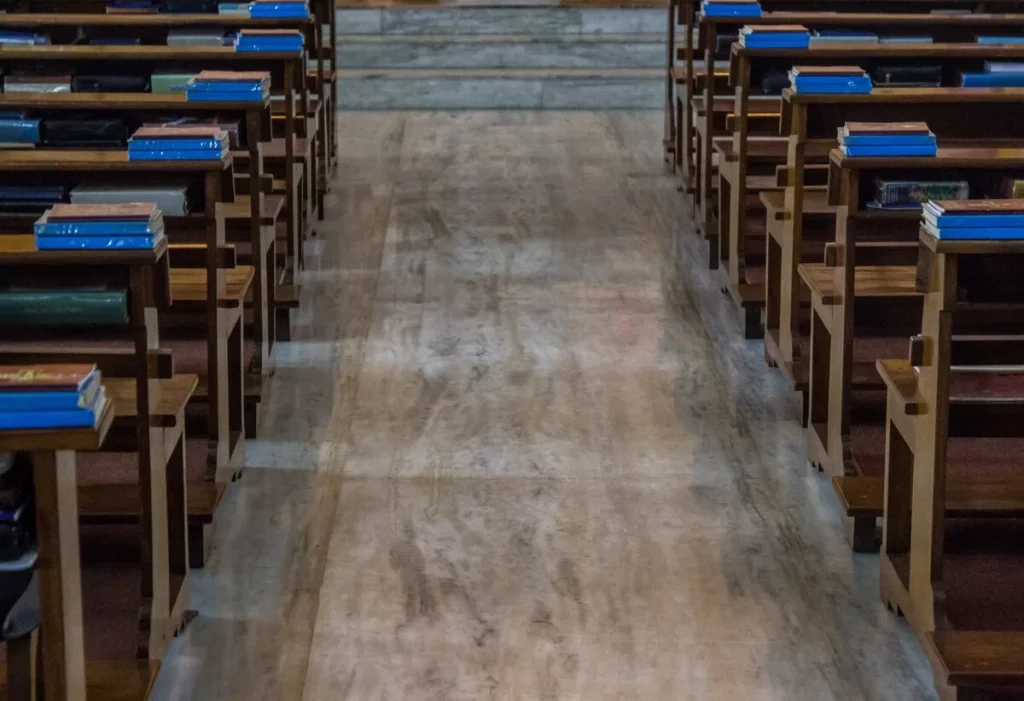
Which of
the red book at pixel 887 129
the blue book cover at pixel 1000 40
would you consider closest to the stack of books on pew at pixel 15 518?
the red book at pixel 887 129

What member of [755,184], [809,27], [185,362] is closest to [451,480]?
[185,362]

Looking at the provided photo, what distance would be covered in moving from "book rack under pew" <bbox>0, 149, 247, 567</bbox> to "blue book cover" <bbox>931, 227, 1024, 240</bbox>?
5.34ft

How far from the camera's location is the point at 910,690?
2.90 metres

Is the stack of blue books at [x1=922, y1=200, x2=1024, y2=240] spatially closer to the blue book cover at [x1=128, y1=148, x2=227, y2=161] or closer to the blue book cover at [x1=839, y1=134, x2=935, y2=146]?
the blue book cover at [x1=839, y1=134, x2=935, y2=146]

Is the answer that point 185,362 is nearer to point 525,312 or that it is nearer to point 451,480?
point 451,480

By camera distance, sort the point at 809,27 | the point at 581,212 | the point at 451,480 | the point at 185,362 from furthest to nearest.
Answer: the point at 581,212
the point at 809,27
the point at 185,362
the point at 451,480

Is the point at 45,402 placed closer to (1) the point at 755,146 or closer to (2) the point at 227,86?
(2) the point at 227,86

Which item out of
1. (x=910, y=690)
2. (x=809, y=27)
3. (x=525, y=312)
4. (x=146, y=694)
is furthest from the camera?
(x=809, y=27)

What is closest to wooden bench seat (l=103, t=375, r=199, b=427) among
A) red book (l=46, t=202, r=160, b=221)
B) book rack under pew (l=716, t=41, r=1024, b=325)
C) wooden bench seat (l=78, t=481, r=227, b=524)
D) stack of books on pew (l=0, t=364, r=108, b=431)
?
wooden bench seat (l=78, t=481, r=227, b=524)

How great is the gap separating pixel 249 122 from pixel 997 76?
7.74 feet

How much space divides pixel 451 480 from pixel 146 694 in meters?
1.33

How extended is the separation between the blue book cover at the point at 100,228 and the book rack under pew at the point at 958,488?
1340 mm

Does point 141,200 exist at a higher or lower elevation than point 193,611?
higher

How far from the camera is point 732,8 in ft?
19.4
